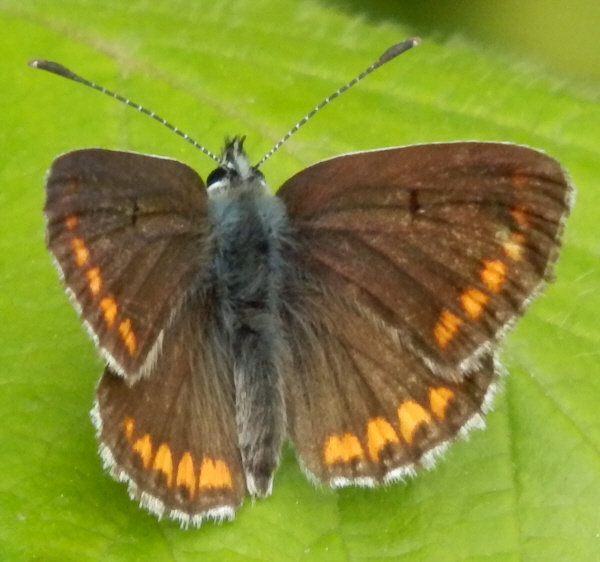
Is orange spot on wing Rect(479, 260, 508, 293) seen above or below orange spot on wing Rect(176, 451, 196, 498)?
above

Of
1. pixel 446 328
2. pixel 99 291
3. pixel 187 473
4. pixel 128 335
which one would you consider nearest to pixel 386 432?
pixel 446 328

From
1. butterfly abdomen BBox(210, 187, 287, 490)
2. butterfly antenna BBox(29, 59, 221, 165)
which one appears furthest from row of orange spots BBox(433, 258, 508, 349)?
butterfly antenna BBox(29, 59, 221, 165)

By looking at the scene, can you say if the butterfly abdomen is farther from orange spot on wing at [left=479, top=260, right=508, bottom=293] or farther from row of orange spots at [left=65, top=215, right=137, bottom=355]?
orange spot on wing at [left=479, top=260, right=508, bottom=293]

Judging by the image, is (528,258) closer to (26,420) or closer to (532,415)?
(532,415)

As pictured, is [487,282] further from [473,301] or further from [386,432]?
[386,432]

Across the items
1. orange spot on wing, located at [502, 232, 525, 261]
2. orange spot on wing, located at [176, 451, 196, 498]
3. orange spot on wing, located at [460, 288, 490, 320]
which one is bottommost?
orange spot on wing, located at [176, 451, 196, 498]

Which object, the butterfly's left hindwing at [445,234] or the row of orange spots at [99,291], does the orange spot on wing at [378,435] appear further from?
the row of orange spots at [99,291]
